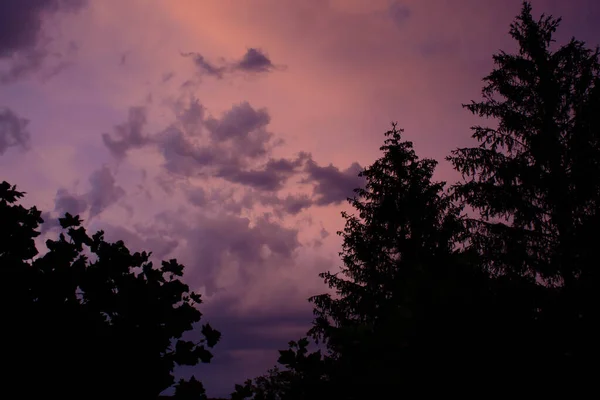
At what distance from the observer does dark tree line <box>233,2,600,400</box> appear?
8.18 feet

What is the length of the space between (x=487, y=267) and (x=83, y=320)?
53.6ft

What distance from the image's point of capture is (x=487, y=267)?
687 inches

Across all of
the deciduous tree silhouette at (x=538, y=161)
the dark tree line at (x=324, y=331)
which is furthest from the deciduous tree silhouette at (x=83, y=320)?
the deciduous tree silhouette at (x=538, y=161)

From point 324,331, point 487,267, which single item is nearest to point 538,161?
point 487,267

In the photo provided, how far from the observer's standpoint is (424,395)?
2.47 m

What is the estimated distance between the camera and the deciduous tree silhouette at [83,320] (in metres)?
2.87

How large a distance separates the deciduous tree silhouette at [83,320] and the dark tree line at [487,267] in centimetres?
56

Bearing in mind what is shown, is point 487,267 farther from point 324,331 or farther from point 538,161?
point 324,331

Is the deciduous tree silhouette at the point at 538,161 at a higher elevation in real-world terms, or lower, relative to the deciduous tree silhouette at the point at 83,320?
higher

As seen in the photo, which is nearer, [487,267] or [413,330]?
[413,330]

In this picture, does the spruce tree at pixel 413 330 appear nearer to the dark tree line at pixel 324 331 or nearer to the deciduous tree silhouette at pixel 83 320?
the dark tree line at pixel 324 331

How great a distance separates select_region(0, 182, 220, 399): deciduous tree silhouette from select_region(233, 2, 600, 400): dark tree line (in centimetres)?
56

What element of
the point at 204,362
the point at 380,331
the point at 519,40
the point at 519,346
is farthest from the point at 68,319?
the point at 519,40

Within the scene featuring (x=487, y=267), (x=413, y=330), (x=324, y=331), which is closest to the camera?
(x=413, y=330)
